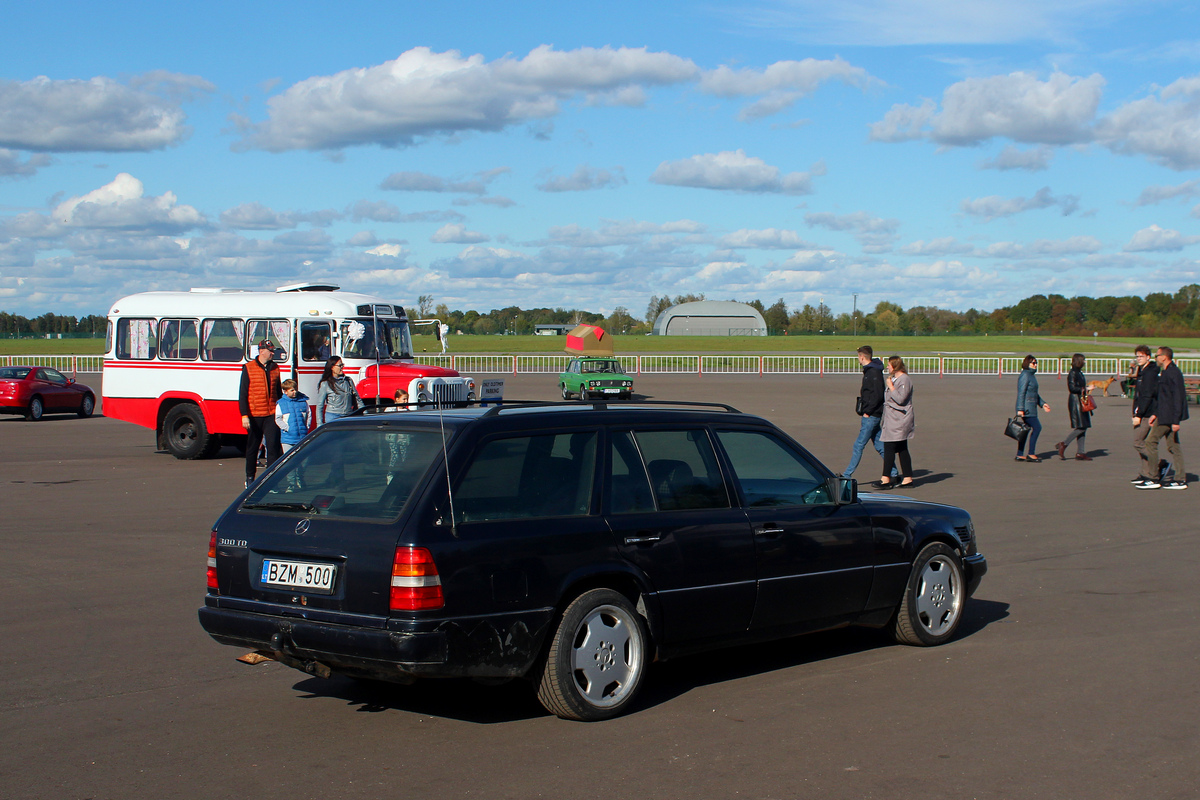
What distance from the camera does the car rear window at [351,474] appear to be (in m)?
5.39

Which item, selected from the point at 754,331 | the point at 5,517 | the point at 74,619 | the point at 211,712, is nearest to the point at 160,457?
the point at 5,517

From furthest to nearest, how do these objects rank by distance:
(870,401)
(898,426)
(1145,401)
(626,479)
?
1. (870,401)
2. (898,426)
3. (1145,401)
4. (626,479)

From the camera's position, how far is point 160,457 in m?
19.8

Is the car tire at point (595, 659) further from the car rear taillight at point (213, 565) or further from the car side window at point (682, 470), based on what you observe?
the car rear taillight at point (213, 565)

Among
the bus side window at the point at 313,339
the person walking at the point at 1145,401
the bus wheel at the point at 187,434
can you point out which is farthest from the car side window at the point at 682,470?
the bus wheel at the point at 187,434

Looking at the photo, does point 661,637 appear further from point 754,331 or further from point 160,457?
point 754,331

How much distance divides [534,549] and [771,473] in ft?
6.32

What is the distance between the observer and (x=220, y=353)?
19.5 metres

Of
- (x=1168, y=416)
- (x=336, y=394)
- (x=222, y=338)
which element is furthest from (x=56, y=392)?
(x=1168, y=416)

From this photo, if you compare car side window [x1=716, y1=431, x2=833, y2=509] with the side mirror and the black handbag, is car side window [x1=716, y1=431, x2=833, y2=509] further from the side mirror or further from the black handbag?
the black handbag

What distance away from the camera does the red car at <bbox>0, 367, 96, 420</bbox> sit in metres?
28.8

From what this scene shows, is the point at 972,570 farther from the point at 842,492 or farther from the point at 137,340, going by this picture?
the point at 137,340

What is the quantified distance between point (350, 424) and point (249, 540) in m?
0.79

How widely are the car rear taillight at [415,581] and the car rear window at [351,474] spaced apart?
267 mm
